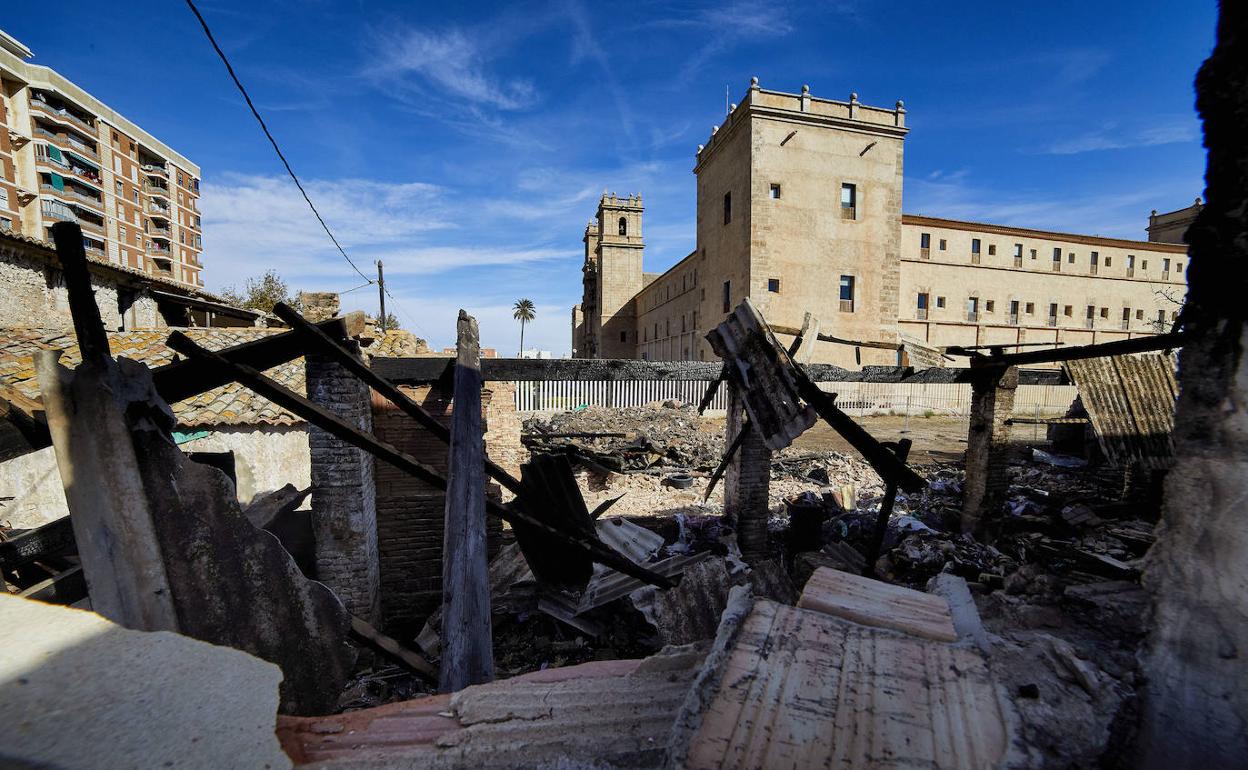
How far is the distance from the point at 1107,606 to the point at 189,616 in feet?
12.4

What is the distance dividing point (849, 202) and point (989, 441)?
23.5 metres

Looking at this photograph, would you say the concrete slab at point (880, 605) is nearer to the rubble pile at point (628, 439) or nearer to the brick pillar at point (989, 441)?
the brick pillar at point (989, 441)

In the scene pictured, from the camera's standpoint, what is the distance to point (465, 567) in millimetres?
2252

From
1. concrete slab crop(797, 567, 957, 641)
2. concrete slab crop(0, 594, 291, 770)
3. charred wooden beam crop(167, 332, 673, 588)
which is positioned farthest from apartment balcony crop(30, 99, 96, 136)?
concrete slab crop(797, 567, 957, 641)

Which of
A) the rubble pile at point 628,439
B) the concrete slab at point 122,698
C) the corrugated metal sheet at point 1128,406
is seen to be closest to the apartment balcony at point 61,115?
the rubble pile at point 628,439

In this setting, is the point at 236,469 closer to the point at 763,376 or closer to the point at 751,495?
the point at 751,495

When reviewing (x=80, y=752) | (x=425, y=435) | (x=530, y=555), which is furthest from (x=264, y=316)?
(x=80, y=752)

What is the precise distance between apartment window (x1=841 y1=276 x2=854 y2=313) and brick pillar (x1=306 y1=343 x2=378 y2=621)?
26.4m

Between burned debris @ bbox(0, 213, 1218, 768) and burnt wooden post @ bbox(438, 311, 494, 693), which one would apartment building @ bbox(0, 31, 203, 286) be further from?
burnt wooden post @ bbox(438, 311, 494, 693)

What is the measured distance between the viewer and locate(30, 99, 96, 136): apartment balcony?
3634 cm

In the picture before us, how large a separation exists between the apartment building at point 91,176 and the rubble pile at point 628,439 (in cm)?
2888

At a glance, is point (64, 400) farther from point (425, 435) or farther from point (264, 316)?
point (264, 316)

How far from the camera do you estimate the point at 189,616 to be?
1833mm

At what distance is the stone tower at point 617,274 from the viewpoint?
43781 millimetres
